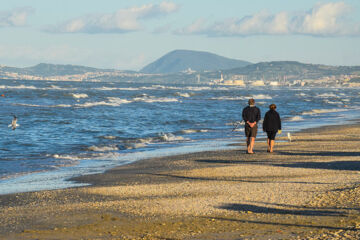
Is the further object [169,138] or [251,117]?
[169,138]

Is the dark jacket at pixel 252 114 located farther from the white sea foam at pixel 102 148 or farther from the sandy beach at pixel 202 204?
the white sea foam at pixel 102 148

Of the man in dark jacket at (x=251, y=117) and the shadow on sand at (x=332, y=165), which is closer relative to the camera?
the shadow on sand at (x=332, y=165)

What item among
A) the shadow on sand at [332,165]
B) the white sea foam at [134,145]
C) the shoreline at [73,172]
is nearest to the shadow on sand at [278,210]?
the shoreline at [73,172]

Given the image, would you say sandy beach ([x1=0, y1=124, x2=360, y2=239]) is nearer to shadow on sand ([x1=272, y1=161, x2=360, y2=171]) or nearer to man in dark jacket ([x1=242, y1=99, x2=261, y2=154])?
shadow on sand ([x1=272, y1=161, x2=360, y2=171])

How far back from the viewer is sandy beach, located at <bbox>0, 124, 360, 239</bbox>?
753 centimetres

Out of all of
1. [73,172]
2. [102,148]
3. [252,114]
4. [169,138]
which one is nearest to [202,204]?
[73,172]

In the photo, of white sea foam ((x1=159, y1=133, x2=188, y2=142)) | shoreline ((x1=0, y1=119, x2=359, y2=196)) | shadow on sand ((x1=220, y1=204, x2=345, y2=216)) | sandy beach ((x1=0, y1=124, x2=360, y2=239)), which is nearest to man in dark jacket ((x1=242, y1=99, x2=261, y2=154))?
sandy beach ((x1=0, y1=124, x2=360, y2=239))

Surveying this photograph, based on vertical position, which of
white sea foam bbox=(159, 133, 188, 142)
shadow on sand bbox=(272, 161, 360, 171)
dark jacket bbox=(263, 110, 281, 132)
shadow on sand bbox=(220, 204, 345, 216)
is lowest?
white sea foam bbox=(159, 133, 188, 142)

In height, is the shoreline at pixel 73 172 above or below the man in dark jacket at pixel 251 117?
below

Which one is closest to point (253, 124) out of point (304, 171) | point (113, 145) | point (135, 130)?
point (304, 171)

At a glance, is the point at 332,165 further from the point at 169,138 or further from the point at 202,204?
the point at 169,138

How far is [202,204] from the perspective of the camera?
30.1ft

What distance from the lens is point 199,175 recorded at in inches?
510

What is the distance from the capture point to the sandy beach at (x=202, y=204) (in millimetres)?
7527
